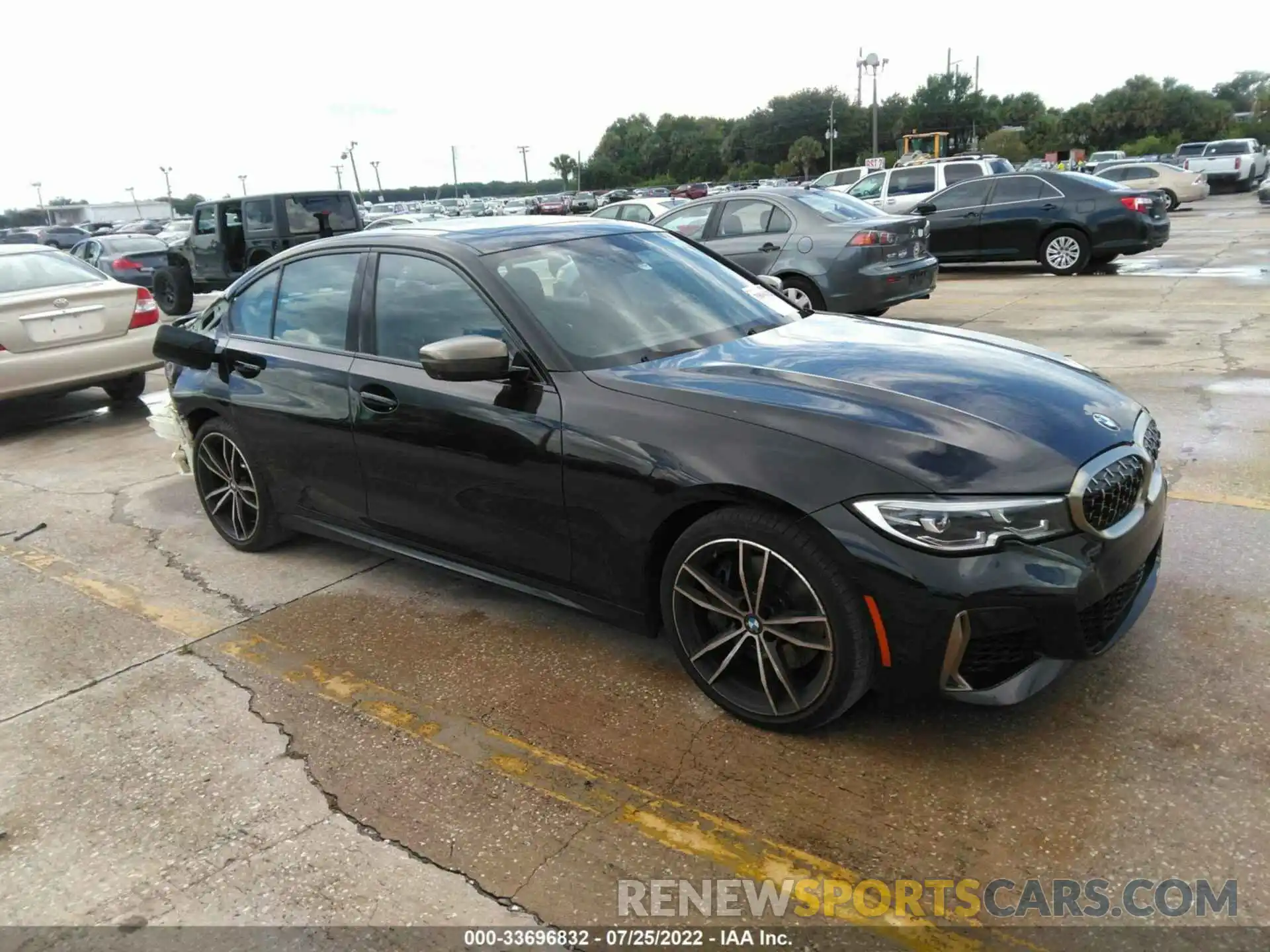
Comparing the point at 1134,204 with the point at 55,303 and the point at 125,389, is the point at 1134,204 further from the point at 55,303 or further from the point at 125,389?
the point at 55,303

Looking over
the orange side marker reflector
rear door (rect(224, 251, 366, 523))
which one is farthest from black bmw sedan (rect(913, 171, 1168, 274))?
the orange side marker reflector

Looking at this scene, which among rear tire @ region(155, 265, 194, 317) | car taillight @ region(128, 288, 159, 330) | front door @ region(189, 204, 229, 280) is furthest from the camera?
rear tire @ region(155, 265, 194, 317)

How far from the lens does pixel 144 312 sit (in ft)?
28.1

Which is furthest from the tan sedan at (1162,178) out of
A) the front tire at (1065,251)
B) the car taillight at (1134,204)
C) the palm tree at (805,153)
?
the palm tree at (805,153)

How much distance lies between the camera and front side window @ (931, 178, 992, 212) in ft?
47.2

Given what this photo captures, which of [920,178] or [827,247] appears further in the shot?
[920,178]

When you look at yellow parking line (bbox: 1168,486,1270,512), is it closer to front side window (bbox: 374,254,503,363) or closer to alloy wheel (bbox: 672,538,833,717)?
alloy wheel (bbox: 672,538,833,717)

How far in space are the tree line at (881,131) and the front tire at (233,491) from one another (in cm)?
6244

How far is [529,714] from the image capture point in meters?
3.25

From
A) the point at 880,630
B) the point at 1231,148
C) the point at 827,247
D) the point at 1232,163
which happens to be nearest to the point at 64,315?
the point at 827,247

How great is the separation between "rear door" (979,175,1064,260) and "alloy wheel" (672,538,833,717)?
12.8 m

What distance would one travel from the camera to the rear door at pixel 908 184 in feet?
62.8

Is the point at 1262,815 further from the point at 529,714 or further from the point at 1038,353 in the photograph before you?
the point at 529,714

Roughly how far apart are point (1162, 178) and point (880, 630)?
97.7ft
